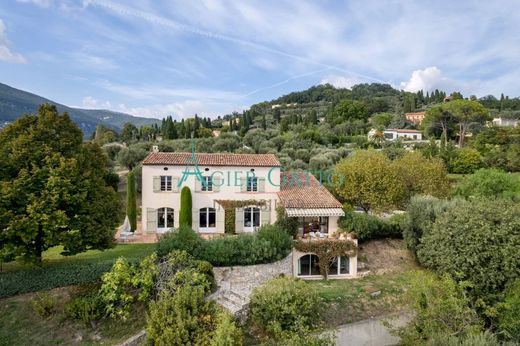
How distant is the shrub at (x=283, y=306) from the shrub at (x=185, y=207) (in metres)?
13.6

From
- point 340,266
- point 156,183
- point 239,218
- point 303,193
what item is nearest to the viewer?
point 340,266

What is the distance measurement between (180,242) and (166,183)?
10.9 meters

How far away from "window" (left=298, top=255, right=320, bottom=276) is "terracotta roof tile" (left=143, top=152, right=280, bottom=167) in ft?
31.8

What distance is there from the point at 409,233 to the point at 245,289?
15.9 m

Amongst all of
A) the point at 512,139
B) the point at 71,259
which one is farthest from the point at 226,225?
the point at 512,139

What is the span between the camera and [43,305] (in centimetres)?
1756

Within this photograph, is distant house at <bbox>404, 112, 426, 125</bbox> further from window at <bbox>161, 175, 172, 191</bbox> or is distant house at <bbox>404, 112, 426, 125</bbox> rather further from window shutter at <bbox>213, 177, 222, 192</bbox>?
window at <bbox>161, 175, 172, 191</bbox>

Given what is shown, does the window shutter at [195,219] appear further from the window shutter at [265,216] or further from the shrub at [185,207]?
the window shutter at [265,216]

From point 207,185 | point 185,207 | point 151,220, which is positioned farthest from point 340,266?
point 151,220

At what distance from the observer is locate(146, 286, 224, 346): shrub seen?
1541 cm

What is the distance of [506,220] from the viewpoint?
21547 millimetres

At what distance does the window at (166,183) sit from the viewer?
32.1 metres

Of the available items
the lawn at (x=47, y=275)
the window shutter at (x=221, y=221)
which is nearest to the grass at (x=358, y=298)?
the window shutter at (x=221, y=221)

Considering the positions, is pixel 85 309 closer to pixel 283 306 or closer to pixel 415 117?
pixel 283 306
